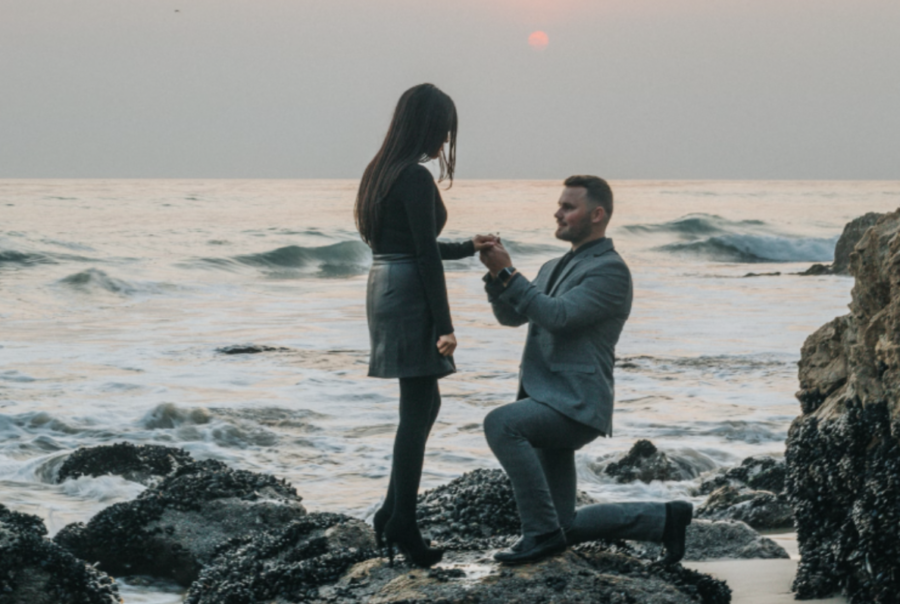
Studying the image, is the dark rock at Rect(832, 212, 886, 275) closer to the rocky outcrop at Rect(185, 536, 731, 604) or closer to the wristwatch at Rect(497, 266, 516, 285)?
the rocky outcrop at Rect(185, 536, 731, 604)

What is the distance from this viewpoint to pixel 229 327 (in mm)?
19156

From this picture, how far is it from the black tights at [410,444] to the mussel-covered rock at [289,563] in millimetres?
446

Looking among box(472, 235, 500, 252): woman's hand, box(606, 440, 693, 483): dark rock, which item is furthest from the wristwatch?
box(606, 440, 693, 483): dark rock

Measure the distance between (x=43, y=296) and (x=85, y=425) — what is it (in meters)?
15.5

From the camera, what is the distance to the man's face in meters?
3.91

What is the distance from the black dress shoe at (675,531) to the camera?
3.98 metres

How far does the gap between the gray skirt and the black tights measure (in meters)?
0.09

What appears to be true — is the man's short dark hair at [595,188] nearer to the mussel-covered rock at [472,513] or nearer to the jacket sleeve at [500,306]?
the jacket sleeve at [500,306]

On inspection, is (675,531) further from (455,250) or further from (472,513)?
Answer: (472,513)

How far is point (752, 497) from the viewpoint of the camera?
700cm

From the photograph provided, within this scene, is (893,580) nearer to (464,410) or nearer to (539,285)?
(539,285)

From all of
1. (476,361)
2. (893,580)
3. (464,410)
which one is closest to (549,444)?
(893,580)

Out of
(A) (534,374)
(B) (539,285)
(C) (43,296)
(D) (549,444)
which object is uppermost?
(B) (539,285)

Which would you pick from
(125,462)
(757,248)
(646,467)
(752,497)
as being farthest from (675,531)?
(757,248)
